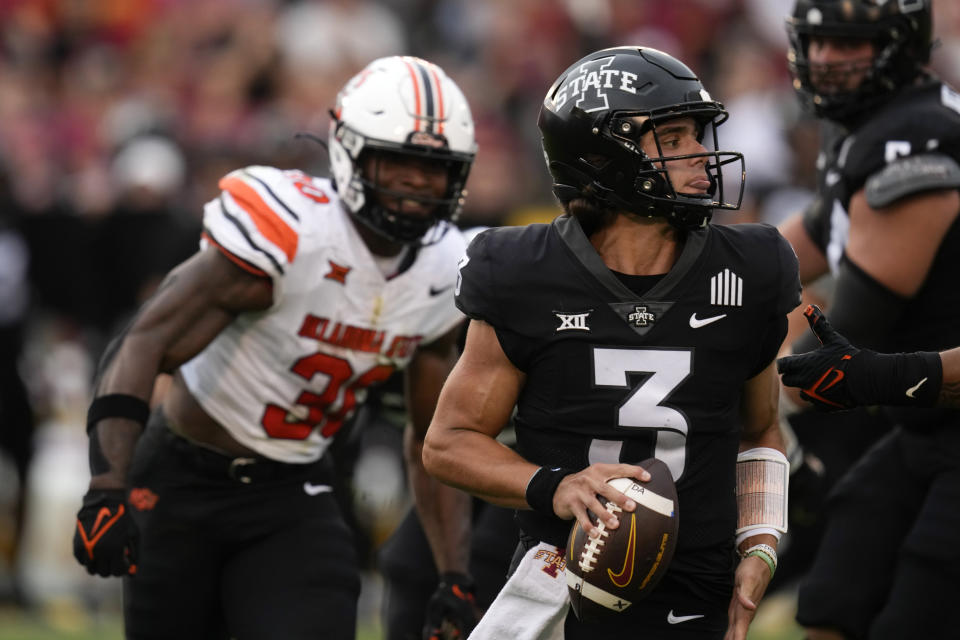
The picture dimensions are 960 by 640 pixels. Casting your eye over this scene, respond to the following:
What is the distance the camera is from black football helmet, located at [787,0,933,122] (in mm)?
4582

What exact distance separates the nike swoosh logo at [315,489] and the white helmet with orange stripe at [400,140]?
747 mm

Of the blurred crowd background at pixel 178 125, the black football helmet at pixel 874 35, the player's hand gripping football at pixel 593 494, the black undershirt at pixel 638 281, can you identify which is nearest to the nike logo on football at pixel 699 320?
the black undershirt at pixel 638 281

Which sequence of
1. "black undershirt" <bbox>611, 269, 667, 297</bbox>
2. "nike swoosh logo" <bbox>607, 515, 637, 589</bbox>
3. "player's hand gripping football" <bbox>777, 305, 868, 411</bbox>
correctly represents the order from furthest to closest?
1. "player's hand gripping football" <bbox>777, 305, 868, 411</bbox>
2. "black undershirt" <bbox>611, 269, 667, 297</bbox>
3. "nike swoosh logo" <bbox>607, 515, 637, 589</bbox>

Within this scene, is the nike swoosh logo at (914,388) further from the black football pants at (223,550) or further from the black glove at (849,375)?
the black football pants at (223,550)

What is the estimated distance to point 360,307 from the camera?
4.27 meters

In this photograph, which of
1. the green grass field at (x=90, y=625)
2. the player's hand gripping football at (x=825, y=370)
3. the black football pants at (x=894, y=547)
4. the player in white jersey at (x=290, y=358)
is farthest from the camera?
the green grass field at (x=90, y=625)

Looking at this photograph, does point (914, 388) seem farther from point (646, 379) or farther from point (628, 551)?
point (628, 551)

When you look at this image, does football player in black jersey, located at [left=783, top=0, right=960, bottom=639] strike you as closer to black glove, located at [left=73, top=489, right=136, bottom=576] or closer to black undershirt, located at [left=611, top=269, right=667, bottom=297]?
black undershirt, located at [left=611, top=269, right=667, bottom=297]

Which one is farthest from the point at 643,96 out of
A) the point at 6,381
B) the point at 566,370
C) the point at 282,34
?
the point at 282,34

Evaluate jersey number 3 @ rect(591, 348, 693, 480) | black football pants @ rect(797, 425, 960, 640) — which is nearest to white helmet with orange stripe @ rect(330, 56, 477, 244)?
jersey number 3 @ rect(591, 348, 693, 480)

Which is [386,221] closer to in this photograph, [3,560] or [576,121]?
[576,121]

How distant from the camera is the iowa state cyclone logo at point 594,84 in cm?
328

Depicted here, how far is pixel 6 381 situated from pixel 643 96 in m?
6.03

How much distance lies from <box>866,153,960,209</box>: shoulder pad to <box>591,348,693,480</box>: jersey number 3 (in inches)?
54.8
